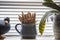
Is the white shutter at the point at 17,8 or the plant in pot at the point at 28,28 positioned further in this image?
the white shutter at the point at 17,8

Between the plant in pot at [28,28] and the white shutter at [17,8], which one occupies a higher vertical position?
the white shutter at [17,8]

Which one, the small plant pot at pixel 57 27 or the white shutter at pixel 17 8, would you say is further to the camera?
the white shutter at pixel 17 8

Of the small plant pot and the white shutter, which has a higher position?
the white shutter

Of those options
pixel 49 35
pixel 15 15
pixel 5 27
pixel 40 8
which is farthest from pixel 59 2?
pixel 5 27

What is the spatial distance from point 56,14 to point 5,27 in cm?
42

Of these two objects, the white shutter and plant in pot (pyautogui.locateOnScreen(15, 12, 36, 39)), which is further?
the white shutter

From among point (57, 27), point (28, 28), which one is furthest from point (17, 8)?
point (57, 27)

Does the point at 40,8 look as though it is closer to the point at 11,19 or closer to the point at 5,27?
the point at 11,19

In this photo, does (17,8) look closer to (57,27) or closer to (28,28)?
(28,28)

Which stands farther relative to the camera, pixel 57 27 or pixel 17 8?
pixel 17 8

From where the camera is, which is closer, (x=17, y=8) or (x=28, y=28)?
(x=28, y=28)

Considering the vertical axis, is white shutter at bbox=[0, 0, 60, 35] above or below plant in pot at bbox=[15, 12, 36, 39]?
above

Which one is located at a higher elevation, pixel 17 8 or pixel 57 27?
A: pixel 17 8

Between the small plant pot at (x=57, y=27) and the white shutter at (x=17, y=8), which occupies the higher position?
the white shutter at (x=17, y=8)
